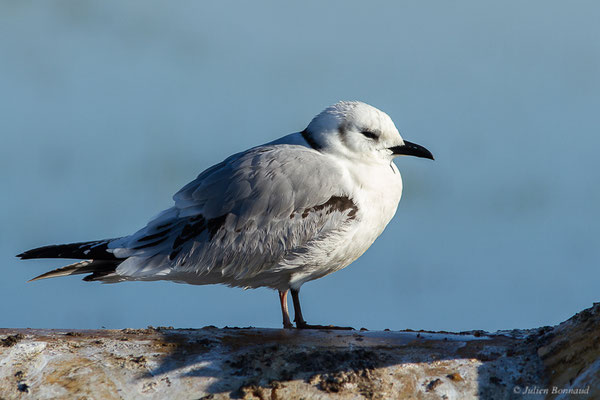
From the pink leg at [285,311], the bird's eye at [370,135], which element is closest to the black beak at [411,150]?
the bird's eye at [370,135]

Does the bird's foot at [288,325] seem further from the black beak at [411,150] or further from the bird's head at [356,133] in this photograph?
the black beak at [411,150]

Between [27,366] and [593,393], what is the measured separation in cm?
522

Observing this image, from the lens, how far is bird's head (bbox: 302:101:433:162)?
10.3 meters

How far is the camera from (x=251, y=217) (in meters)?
9.59

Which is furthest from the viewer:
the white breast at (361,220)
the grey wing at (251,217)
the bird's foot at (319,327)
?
the bird's foot at (319,327)

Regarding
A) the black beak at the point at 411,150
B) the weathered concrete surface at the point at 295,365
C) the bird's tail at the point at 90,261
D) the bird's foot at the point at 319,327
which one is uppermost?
the black beak at the point at 411,150

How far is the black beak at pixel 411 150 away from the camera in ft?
34.7

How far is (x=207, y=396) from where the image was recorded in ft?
26.3

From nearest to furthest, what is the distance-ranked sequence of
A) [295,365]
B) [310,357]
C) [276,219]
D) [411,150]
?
[295,365] → [310,357] → [276,219] → [411,150]

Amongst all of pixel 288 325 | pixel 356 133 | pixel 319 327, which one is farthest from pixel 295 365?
pixel 356 133

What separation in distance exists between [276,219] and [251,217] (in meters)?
0.28

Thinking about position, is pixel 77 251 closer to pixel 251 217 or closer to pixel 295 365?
pixel 251 217

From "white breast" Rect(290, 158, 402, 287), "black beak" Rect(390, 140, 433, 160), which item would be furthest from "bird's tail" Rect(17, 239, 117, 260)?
"black beak" Rect(390, 140, 433, 160)

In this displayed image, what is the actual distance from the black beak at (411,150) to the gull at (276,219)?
13 centimetres
